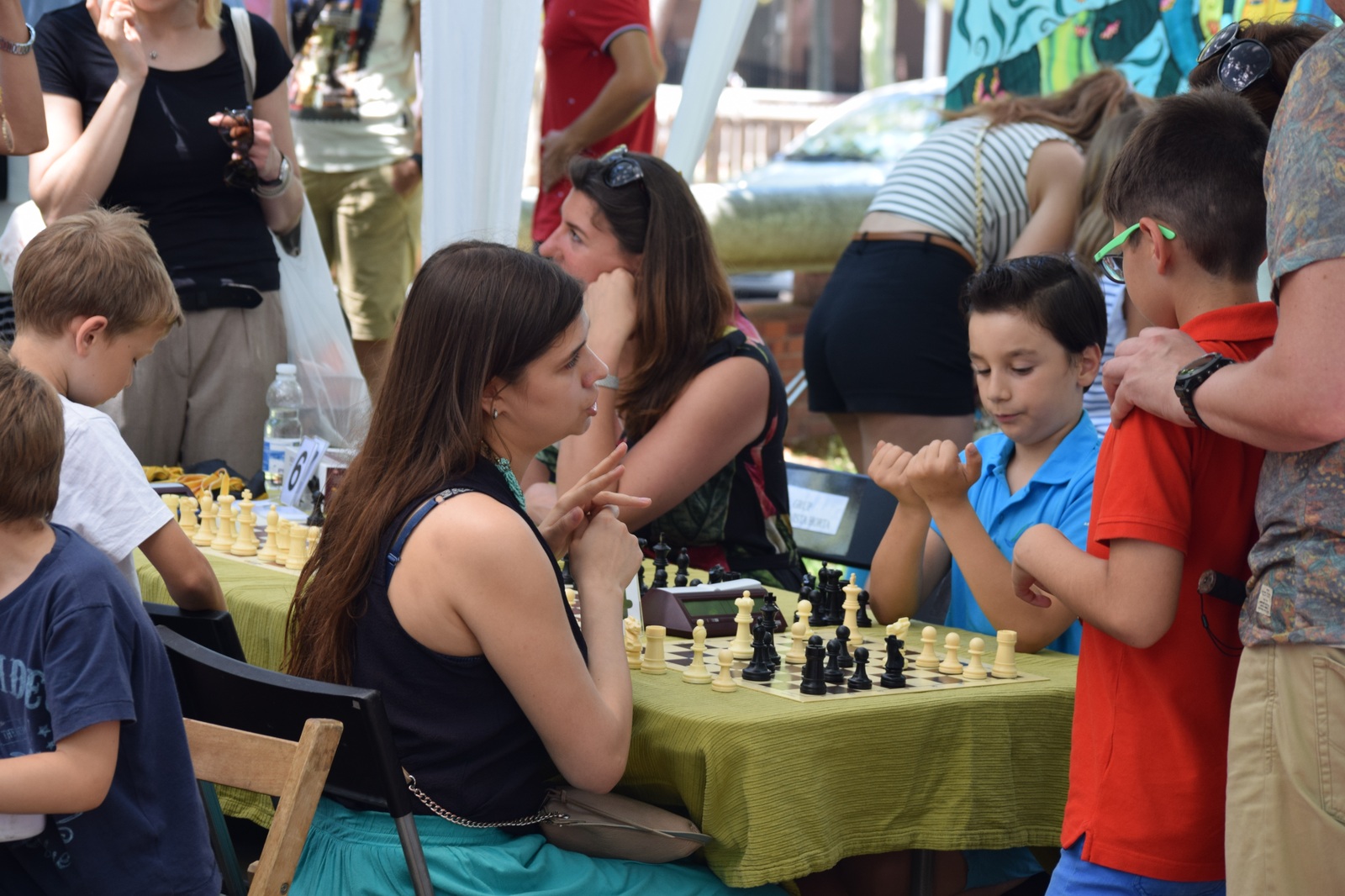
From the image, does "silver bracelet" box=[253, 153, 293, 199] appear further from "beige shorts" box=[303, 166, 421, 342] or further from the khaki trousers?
"beige shorts" box=[303, 166, 421, 342]

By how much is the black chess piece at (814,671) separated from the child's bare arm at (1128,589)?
42 cm

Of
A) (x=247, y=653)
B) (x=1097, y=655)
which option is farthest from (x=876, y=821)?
(x=247, y=653)

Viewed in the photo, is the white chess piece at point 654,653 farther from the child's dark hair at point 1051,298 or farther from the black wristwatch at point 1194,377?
the child's dark hair at point 1051,298

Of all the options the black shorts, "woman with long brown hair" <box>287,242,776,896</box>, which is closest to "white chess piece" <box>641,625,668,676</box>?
"woman with long brown hair" <box>287,242,776,896</box>

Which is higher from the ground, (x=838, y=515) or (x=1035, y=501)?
(x=1035, y=501)

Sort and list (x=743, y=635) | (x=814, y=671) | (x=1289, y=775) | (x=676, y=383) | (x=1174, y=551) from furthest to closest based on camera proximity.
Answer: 1. (x=676, y=383)
2. (x=743, y=635)
3. (x=814, y=671)
4. (x=1174, y=551)
5. (x=1289, y=775)

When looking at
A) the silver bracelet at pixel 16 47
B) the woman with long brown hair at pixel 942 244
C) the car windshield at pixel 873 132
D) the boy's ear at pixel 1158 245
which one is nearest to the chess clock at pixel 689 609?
the boy's ear at pixel 1158 245

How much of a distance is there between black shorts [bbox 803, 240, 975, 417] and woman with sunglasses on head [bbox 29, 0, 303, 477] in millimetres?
1789

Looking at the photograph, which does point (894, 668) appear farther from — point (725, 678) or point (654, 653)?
point (654, 653)

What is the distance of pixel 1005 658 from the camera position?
2.43 m

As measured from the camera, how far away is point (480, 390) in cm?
224

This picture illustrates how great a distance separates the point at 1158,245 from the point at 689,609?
42.7 inches

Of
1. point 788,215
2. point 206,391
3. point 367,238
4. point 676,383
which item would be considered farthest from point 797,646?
point 788,215

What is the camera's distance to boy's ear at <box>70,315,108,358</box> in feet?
8.95
